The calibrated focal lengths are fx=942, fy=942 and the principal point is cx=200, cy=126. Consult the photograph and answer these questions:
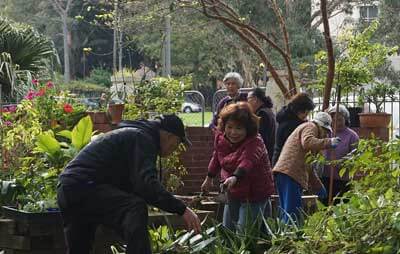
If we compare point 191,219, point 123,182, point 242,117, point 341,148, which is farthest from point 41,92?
point 191,219

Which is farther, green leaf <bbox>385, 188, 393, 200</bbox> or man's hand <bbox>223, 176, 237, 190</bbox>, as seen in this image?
man's hand <bbox>223, 176, 237, 190</bbox>

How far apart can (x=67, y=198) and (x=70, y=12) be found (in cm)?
5900

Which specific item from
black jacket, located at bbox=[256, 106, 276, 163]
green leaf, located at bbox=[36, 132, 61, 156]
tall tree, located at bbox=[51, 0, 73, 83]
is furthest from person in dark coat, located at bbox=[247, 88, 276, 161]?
tall tree, located at bbox=[51, 0, 73, 83]

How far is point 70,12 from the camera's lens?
6444 cm

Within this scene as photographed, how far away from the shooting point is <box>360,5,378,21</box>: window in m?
38.7

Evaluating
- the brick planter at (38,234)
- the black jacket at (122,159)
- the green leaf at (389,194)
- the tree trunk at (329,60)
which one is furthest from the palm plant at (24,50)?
the green leaf at (389,194)

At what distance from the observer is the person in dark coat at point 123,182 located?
6.29 meters

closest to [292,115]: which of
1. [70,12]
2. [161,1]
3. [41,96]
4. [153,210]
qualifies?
[153,210]

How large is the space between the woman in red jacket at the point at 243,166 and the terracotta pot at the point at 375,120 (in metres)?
4.45

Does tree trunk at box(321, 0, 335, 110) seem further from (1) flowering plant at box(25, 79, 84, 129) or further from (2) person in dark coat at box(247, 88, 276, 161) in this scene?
(1) flowering plant at box(25, 79, 84, 129)

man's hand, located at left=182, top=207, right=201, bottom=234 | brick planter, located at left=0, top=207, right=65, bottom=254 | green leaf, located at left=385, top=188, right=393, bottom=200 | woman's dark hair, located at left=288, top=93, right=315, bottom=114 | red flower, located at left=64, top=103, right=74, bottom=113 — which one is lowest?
brick planter, located at left=0, top=207, right=65, bottom=254

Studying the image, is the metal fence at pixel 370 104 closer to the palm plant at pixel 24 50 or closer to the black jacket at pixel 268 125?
the black jacket at pixel 268 125

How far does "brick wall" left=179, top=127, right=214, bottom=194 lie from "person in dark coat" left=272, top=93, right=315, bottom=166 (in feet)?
8.24

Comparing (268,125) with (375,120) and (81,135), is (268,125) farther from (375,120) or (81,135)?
(375,120)
